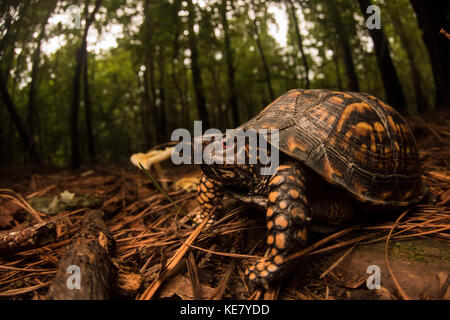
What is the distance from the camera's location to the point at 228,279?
1.22 m

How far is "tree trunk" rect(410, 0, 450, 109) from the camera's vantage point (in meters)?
3.77

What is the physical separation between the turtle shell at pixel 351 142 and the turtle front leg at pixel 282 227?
0.81 feet

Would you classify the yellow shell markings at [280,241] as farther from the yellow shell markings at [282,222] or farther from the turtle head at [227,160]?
the turtle head at [227,160]

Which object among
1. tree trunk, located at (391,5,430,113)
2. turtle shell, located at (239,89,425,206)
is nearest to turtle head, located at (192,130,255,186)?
turtle shell, located at (239,89,425,206)

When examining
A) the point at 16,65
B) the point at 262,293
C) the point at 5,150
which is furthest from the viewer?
the point at 5,150

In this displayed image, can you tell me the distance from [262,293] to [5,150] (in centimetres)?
576

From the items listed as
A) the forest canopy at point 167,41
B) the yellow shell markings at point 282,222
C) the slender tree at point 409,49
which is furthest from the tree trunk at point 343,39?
the yellow shell markings at point 282,222

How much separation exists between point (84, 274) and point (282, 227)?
887 millimetres

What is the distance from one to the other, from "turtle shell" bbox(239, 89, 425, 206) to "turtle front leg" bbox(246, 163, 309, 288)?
0.81ft

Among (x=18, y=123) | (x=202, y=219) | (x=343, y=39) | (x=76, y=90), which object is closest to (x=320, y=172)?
(x=202, y=219)

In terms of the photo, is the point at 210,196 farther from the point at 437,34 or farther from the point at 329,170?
the point at 437,34

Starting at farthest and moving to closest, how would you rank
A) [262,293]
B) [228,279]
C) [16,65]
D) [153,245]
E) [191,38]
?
[191,38] < [16,65] < [153,245] < [228,279] < [262,293]
